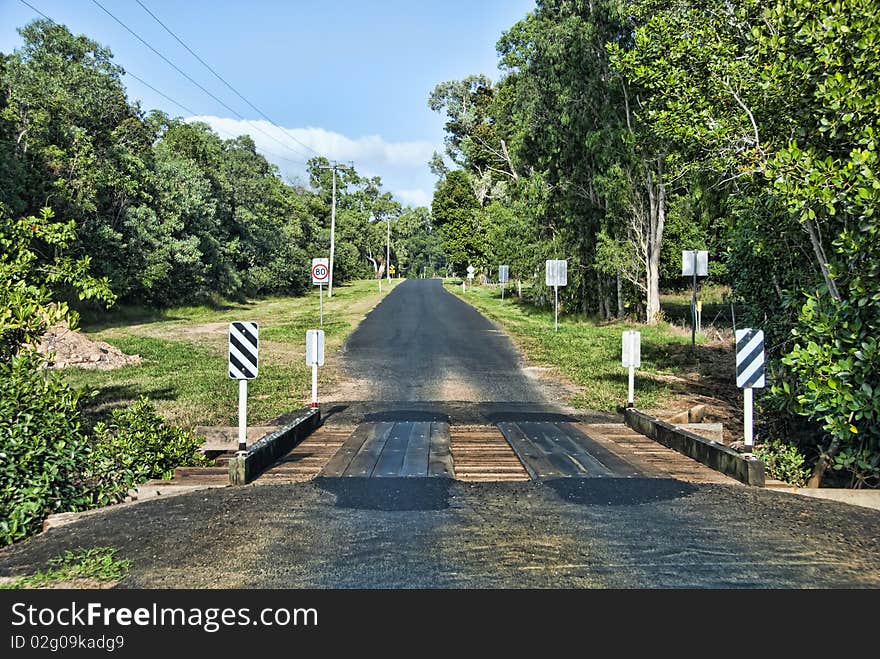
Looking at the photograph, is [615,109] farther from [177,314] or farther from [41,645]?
[41,645]

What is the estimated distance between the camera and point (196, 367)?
19.2 meters

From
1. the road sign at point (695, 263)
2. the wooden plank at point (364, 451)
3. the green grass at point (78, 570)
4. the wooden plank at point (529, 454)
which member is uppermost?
the road sign at point (695, 263)

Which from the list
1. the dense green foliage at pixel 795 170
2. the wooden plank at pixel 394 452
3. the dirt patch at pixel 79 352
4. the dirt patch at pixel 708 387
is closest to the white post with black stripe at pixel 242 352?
the wooden plank at pixel 394 452

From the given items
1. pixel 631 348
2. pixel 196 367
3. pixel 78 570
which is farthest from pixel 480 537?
pixel 196 367

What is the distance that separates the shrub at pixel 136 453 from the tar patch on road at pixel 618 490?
15.4ft

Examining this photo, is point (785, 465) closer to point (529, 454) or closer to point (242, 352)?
point (529, 454)

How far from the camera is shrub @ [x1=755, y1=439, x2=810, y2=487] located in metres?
8.48

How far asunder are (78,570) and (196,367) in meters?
14.8

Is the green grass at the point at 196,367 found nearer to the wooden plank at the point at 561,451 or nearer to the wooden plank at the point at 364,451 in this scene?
the wooden plank at the point at 364,451

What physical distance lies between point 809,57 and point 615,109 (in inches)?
911

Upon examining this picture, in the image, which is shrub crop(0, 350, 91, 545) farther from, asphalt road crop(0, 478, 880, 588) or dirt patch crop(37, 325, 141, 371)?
dirt patch crop(37, 325, 141, 371)

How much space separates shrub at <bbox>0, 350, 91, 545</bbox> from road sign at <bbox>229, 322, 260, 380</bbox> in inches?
71.0

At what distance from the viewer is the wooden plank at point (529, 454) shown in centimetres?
831

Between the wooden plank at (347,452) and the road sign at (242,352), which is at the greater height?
the road sign at (242,352)
